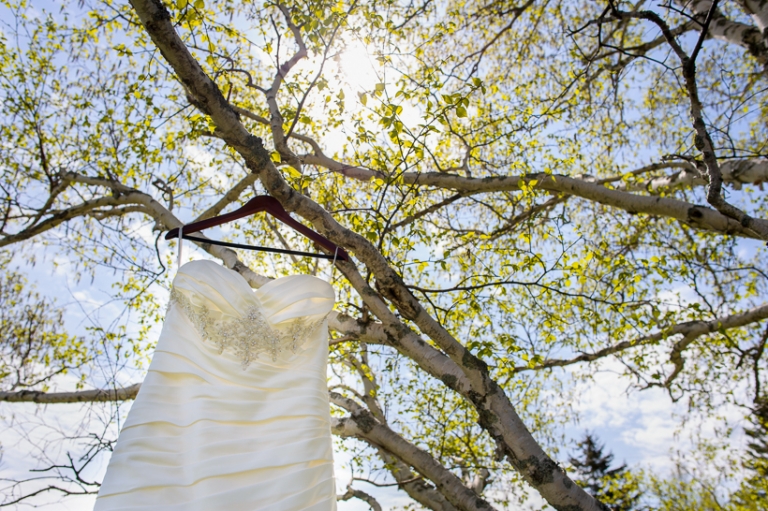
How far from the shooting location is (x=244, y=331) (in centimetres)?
241

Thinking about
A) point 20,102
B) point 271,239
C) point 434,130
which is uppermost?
point 20,102

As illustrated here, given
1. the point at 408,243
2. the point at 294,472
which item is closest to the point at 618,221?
the point at 408,243

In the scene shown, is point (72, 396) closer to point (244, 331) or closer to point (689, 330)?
point (244, 331)

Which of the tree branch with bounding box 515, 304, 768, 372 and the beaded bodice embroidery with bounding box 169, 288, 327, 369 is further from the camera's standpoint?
the tree branch with bounding box 515, 304, 768, 372

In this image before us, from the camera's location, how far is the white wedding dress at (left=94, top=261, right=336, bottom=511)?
1.81 metres

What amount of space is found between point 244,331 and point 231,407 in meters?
0.43

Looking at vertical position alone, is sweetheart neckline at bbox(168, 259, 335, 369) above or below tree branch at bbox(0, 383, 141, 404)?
below

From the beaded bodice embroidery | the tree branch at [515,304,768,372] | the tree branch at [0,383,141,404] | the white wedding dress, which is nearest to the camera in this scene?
the white wedding dress

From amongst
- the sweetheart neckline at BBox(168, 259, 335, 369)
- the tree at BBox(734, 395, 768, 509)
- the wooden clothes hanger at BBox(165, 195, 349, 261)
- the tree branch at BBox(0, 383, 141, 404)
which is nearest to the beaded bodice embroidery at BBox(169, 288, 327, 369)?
the sweetheart neckline at BBox(168, 259, 335, 369)

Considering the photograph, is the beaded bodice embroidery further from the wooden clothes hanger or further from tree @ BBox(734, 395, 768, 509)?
tree @ BBox(734, 395, 768, 509)

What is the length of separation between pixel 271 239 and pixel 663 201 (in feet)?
12.4

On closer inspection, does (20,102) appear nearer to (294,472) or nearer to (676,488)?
(294,472)

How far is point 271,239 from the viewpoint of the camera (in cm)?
517

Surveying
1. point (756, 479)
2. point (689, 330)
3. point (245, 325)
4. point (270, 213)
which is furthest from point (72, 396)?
point (756, 479)
